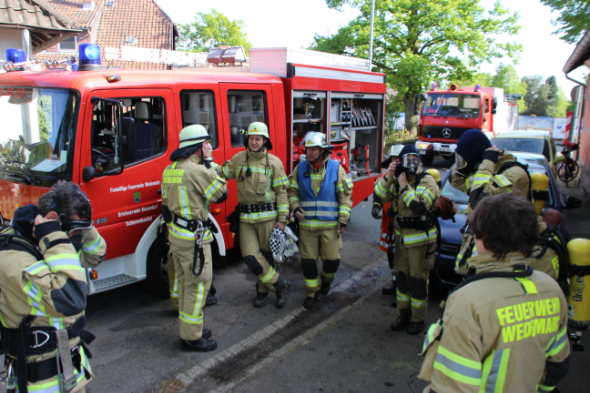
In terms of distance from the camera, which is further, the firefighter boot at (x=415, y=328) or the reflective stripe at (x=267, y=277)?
the reflective stripe at (x=267, y=277)

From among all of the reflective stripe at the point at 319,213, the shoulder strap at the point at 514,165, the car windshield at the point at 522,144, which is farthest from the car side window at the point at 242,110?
the car windshield at the point at 522,144

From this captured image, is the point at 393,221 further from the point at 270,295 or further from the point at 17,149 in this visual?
the point at 17,149

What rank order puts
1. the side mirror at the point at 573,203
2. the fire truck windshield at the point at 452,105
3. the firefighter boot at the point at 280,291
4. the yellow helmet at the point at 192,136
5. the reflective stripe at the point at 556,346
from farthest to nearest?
1. the fire truck windshield at the point at 452,105
2. the side mirror at the point at 573,203
3. the firefighter boot at the point at 280,291
4. the yellow helmet at the point at 192,136
5. the reflective stripe at the point at 556,346

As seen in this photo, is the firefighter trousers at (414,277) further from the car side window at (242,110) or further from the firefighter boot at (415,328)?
the car side window at (242,110)

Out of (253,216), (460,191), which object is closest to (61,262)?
(253,216)

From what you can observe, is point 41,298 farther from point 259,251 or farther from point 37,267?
point 259,251

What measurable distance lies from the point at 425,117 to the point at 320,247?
42.5 feet

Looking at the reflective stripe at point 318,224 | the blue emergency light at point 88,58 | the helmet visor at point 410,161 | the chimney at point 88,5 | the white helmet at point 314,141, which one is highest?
the chimney at point 88,5

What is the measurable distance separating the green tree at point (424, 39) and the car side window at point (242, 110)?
18.4 m

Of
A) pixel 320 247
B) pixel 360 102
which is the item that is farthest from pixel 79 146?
pixel 360 102

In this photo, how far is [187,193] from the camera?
3559mm

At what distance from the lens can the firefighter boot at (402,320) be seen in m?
4.09

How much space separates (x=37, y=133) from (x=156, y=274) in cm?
175

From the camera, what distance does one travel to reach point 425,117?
16.2 meters
